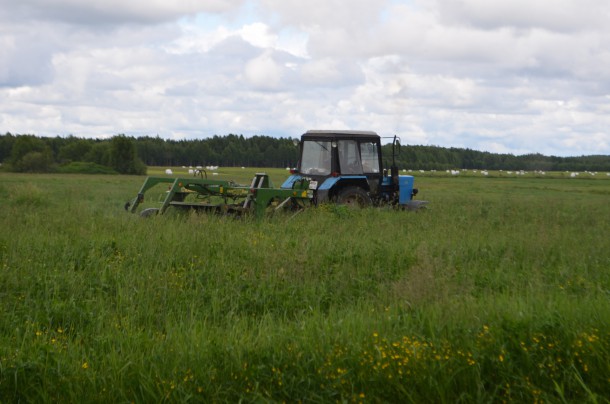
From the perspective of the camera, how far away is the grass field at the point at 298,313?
4758 mm

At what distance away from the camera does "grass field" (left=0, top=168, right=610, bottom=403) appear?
4758 millimetres

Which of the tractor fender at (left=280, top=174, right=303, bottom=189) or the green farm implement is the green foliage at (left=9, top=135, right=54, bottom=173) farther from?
the green farm implement

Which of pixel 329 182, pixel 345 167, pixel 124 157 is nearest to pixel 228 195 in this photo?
pixel 329 182

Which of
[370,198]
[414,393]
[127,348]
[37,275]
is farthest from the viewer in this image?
[370,198]

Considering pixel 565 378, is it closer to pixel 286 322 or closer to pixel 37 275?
pixel 286 322

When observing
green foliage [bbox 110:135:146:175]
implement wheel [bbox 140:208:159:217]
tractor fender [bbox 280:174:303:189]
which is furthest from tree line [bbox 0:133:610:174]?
implement wheel [bbox 140:208:159:217]

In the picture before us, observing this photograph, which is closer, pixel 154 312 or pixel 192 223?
pixel 154 312

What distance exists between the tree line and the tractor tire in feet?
4.94

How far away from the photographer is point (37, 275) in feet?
25.6

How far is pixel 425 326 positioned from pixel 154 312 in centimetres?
286

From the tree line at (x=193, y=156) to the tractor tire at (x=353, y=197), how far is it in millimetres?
1507

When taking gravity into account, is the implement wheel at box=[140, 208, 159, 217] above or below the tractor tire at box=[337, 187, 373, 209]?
below

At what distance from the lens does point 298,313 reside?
7125 mm

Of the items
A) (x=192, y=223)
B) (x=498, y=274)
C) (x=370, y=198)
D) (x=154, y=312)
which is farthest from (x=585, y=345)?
(x=370, y=198)
